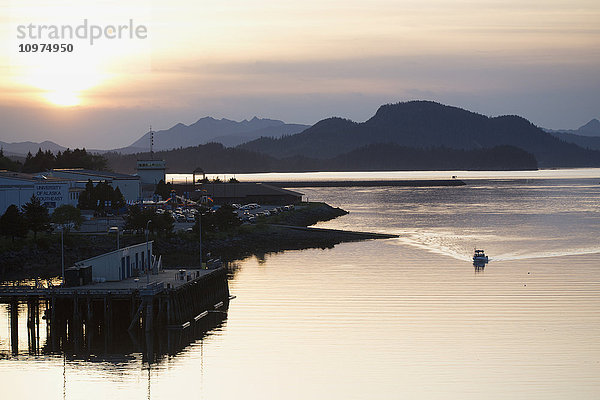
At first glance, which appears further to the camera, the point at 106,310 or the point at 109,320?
the point at 106,310

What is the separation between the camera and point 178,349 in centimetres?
4891

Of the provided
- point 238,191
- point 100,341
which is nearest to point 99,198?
point 238,191

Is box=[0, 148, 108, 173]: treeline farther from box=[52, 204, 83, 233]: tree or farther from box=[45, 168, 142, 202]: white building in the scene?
box=[52, 204, 83, 233]: tree

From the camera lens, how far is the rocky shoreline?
77.8 meters

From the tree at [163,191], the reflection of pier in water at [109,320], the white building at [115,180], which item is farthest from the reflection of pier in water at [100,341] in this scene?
the tree at [163,191]

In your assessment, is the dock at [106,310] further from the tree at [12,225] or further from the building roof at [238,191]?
the building roof at [238,191]

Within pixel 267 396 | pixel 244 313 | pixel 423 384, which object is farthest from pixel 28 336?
pixel 423 384

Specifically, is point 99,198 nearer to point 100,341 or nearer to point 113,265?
point 113,265

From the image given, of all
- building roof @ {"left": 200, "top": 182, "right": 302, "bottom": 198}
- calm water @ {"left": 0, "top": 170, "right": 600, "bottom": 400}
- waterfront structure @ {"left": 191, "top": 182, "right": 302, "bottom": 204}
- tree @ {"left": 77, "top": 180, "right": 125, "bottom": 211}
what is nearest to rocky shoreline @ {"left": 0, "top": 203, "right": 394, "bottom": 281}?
calm water @ {"left": 0, "top": 170, "right": 600, "bottom": 400}

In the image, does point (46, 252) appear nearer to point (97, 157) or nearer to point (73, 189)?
point (73, 189)

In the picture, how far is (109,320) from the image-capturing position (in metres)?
52.3

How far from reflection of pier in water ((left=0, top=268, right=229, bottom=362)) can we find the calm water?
0.70 meters

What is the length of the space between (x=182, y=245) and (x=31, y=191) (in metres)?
20.8

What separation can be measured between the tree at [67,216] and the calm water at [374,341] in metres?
20.0
